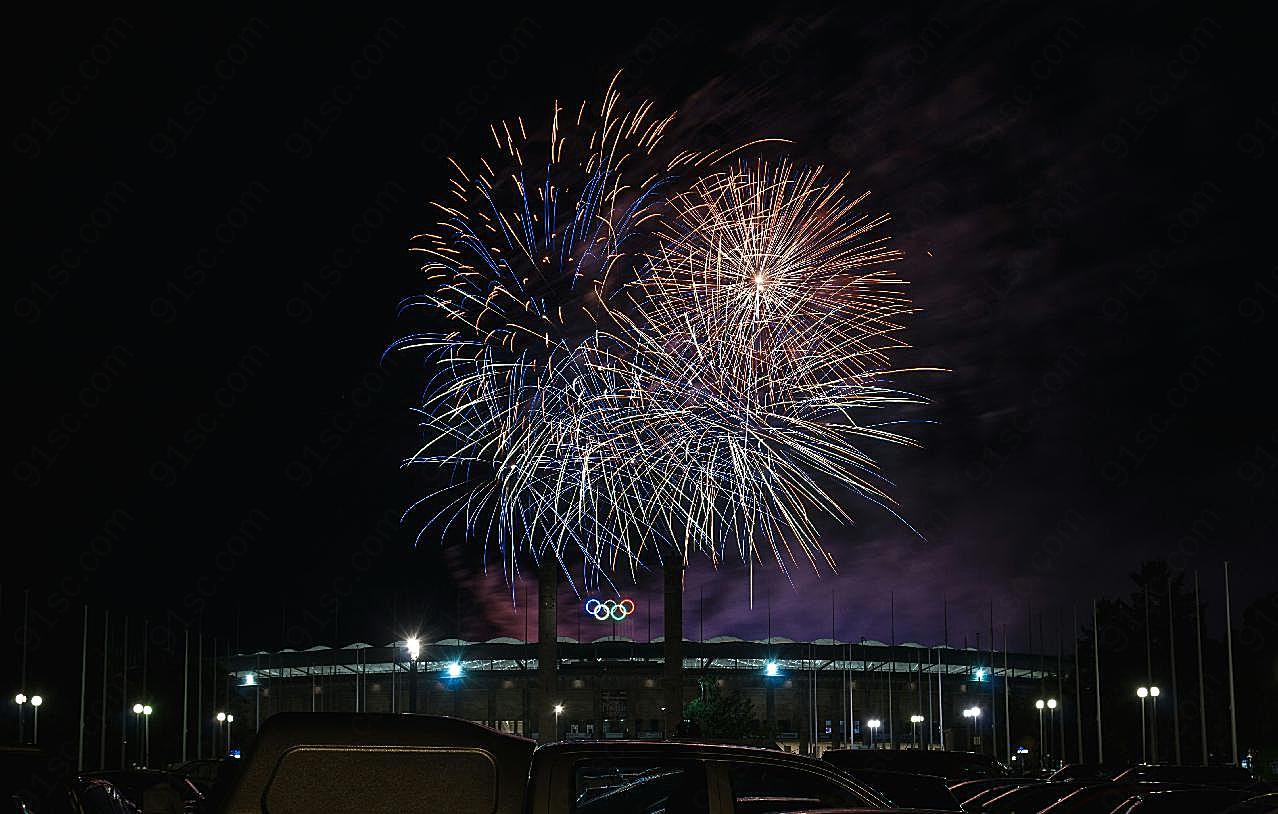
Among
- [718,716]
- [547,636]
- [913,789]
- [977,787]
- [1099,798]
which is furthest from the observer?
[718,716]

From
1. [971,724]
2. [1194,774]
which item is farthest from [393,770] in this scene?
[971,724]

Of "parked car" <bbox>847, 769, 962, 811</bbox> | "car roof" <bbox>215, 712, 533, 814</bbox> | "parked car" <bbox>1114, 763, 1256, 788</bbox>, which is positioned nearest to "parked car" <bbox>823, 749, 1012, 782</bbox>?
"parked car" <bbox>1114, 763, 1256, 788</bbox>

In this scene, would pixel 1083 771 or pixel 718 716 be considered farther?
pixel 718 716

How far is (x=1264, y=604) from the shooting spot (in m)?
78.2

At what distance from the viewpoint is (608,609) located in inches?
3278

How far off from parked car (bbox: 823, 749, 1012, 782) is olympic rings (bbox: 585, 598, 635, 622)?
57.6m

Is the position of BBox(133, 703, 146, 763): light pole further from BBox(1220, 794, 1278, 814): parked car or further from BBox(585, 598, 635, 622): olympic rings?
BBox(1220, 794, 1278, 814): parked car

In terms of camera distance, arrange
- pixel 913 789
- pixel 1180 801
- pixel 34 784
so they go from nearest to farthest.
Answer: pixel 34 784, pixel 913 789, pixel 1180 801

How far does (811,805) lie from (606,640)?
9913cm

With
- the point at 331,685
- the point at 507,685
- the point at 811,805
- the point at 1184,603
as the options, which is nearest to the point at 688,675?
the point at 507,685

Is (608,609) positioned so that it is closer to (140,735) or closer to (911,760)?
(140,735)

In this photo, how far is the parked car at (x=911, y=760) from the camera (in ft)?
62.1

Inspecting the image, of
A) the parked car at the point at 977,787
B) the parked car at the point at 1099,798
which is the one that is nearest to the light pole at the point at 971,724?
the parked car at the point at 977,787

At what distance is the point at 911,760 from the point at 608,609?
6366 cm
